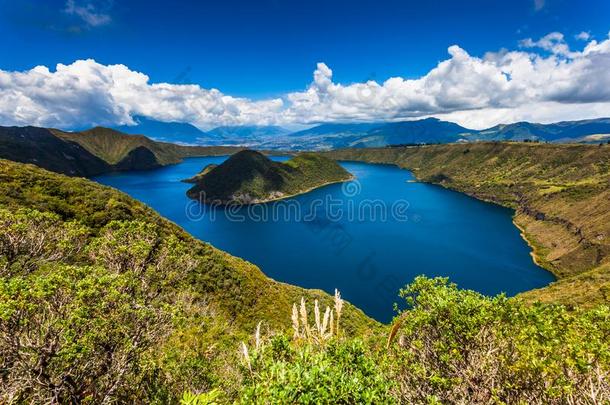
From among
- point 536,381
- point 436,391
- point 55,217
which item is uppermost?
point 55,217

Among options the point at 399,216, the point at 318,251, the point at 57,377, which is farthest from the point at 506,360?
the point at 399,216

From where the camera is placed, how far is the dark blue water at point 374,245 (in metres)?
98.8

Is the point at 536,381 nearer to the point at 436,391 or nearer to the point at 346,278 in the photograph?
the point at 436,391

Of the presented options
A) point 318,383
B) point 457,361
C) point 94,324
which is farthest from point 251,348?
point 457,361

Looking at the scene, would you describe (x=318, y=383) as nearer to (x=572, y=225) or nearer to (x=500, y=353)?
(x=500, y=353)

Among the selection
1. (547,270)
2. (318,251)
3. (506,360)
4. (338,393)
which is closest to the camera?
(338,393)

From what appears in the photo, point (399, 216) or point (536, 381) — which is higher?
point (536, 381)

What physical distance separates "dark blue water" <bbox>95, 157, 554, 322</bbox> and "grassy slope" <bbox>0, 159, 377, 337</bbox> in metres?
34.6

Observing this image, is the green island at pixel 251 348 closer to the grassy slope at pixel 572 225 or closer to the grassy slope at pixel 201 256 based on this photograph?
the grassy slope at pixel 201 256

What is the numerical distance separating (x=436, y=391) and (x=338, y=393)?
24.9 ft

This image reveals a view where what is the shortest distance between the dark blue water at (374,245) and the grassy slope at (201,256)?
34.6m

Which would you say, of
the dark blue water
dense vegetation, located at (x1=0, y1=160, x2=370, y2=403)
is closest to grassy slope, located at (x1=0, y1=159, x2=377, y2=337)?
dense vegetation, located at (x1=0, y1=160, x2=370, y2=403)

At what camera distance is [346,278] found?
330ft

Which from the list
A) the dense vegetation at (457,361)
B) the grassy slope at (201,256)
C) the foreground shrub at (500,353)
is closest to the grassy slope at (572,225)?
the grassy slope at (201,256)
